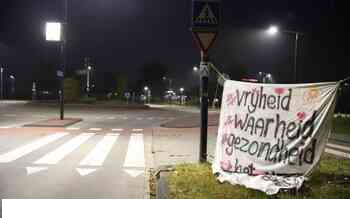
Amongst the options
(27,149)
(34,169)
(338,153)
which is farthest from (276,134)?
(27,149)

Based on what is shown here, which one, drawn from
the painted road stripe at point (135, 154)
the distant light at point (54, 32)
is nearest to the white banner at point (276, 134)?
the painted road stripe at point (135, 154)

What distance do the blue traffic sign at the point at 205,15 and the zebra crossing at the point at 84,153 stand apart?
363 cm

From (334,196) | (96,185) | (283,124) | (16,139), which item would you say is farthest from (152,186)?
(16,139)

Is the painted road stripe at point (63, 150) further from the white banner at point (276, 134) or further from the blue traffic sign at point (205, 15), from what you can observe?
the blue traffic sign at point (205, 15)

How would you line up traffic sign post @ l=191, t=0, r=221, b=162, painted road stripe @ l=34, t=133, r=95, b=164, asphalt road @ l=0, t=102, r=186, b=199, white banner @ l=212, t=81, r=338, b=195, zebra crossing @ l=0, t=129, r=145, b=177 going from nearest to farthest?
white banner @ l=212, t=81, r=338, b=195, asphalt road @ l=0, t=102, r=186, b=199, traffic sign post @ l=191, t=0, r=221, b=162, zebra crossing @ l=0, t=129, r=145, b=177, painted road stripe @ l=34, t=133, r=95, b=164

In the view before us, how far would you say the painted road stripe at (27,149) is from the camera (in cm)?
1107

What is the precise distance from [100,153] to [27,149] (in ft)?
7.89

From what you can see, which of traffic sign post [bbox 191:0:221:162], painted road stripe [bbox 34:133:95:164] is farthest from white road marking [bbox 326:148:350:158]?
painted road stripe [bbox 34:133:95:164]

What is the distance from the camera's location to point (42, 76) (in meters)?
102

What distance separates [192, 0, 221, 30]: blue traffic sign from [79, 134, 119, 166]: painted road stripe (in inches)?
164

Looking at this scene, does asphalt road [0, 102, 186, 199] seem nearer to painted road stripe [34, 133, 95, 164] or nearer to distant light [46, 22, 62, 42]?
painted road stripe [34, 133, 95, 164]

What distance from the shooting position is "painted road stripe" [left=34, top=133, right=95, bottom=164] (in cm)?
1081

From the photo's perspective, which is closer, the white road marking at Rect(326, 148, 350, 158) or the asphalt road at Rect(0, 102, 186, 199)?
the asphalt road at Rect(0, 102, 186, 199)

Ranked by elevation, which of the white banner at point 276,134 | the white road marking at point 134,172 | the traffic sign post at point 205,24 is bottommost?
the white road marking at point 134,172
